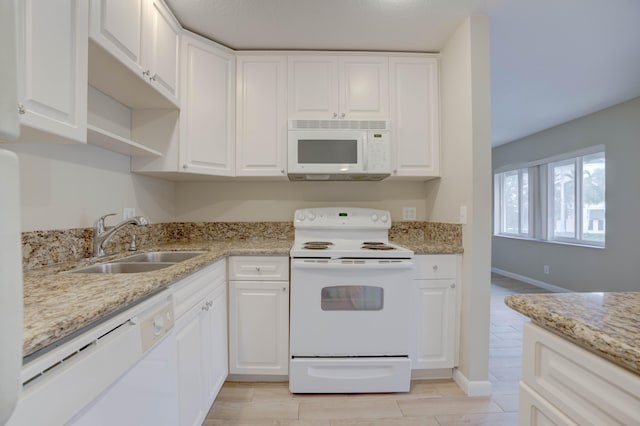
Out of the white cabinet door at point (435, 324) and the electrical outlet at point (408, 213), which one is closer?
the white cabinet door at point (435, 324)

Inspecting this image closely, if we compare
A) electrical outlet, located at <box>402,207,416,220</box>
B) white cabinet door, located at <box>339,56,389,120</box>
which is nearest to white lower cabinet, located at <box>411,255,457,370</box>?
electrical outlet, located at <box>402,207,416,220</box>

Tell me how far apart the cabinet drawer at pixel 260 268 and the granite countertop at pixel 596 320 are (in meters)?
1.33

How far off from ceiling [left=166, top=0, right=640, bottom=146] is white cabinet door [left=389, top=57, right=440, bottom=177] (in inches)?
5.9

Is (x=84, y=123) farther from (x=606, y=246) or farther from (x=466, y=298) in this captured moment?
(x=606, y=246)

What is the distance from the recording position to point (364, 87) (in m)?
2.18

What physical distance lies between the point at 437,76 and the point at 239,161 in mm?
1660

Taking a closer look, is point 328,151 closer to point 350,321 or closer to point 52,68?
point 350,321

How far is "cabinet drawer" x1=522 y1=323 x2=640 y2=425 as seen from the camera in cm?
48

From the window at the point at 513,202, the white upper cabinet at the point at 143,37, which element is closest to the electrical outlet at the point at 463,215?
the white upper cabinet at the point at 143,37

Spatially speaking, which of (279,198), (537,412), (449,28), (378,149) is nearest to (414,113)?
(378,149)

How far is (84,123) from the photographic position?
3.54 feet

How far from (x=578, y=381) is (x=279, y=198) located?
2.17 meters

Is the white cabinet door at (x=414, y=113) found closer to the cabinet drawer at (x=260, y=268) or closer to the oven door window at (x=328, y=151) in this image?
the oven door window at (x=328, y=151)

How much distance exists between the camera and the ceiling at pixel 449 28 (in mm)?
1728
